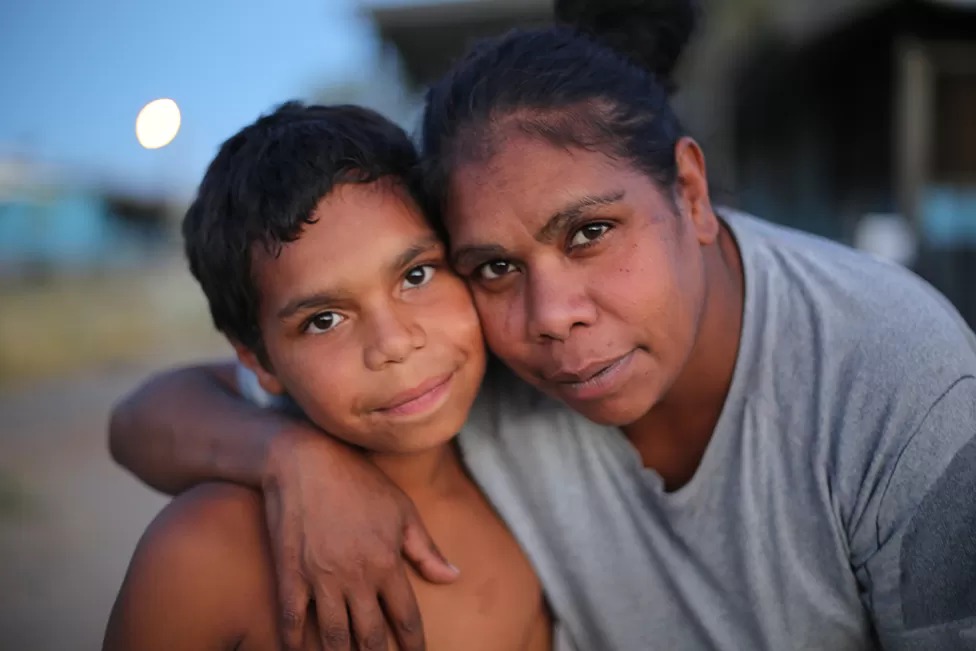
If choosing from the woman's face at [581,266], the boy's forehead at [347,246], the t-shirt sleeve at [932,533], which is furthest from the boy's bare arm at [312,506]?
the t-shirt sleeve at [932,533]

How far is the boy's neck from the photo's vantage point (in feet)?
6.12

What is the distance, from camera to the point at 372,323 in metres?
1.59

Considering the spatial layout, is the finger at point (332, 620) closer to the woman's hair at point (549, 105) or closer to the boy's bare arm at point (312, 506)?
the boy's bare arm at point (312, 506)

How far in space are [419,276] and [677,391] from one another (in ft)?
2.09

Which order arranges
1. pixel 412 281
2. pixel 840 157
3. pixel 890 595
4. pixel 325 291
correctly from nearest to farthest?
pixel 890 595 → pixel 325 291 → pixel 412 281 → pixel 840 157

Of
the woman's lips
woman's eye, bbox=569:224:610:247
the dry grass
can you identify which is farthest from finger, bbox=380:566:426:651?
the dry grass

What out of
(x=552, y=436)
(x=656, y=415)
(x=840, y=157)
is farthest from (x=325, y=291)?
(x=840, y=157)

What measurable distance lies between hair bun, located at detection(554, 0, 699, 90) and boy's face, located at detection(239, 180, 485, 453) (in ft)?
2.34

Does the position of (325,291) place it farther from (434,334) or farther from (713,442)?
(713,442)

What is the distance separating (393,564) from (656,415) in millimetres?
717

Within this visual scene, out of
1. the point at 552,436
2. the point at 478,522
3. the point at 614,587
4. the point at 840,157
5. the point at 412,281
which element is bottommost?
the point at 840,157

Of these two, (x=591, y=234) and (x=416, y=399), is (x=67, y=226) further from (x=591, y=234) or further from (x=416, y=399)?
(x=591, y=234)

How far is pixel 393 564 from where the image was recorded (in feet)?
5.04

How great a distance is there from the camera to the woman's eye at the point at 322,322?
164cm
